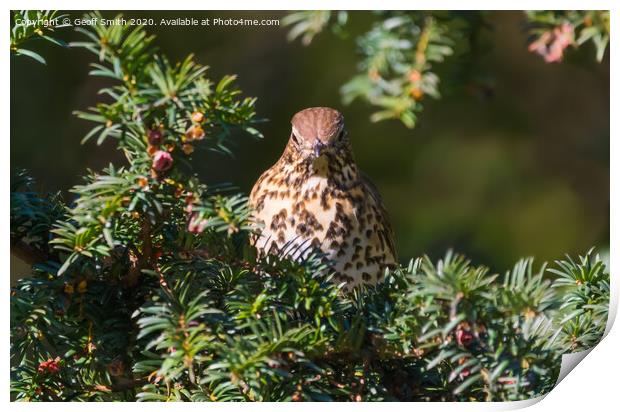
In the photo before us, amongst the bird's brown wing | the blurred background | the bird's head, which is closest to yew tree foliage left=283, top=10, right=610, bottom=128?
the blurred background

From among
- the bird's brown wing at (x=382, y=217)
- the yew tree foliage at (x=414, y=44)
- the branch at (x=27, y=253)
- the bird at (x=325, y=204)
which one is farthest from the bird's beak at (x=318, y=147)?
the branch at (x=27, y=253)

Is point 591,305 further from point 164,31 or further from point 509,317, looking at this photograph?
point 164,31

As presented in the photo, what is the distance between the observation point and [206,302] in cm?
126

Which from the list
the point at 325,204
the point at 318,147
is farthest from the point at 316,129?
the point at 325,204

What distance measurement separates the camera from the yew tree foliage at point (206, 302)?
1186 mm

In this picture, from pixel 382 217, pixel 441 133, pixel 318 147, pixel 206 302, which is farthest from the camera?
pixel 441 133

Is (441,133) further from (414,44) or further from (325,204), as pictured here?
(414,44)

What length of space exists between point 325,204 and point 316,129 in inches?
5.3

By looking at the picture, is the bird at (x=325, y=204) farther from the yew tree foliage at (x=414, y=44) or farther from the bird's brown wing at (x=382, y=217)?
the yew tree foliage at (x=414, y=44)

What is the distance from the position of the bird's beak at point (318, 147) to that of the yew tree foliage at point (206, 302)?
0.39 metres

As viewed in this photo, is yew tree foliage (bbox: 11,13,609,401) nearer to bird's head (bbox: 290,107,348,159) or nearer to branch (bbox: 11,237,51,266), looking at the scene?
branch (bbox: 11,237,51,266)

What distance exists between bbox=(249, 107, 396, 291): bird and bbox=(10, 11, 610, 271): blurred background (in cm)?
13

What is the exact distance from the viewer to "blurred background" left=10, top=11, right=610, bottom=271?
1.53 meters

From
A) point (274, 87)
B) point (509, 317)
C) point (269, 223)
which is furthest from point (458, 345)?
point (274, 87)
